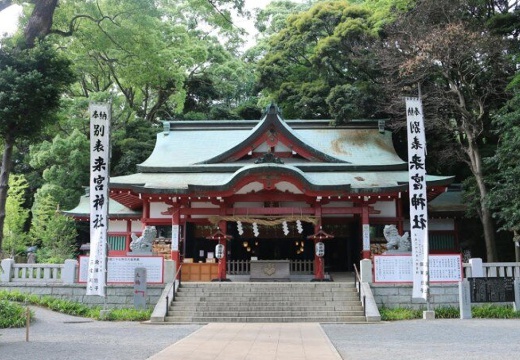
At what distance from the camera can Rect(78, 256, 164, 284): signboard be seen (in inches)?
677

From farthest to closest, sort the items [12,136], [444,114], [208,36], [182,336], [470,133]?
[208,36]
[444,114]
[470,133]
[12,136]
[182,336]

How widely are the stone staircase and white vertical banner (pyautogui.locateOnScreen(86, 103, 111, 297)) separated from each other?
250cm

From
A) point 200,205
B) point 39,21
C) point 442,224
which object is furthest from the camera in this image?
point 442,224

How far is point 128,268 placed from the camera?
1731 centimetres

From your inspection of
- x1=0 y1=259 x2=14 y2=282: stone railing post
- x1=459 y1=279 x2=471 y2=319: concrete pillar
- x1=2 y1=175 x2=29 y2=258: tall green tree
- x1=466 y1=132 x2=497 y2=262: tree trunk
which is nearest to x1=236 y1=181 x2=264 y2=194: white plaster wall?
x1=459 y1=279 x2=471 y2=319: concrete pillar

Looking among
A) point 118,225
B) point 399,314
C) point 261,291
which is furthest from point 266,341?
point 118,225

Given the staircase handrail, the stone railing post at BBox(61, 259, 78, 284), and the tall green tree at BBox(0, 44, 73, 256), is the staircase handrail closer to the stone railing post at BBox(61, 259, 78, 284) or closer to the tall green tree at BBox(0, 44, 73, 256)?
the stone railing post at BBox(61, 259, 78, 284)

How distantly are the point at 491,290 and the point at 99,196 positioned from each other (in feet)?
40.7

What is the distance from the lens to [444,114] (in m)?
23.0

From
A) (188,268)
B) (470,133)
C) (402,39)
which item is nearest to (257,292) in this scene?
(188,268)

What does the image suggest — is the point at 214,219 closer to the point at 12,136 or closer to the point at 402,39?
the point at 12,136

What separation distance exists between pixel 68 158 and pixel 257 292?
1735 cm

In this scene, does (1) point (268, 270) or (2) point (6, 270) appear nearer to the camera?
(2) point (6, 270)

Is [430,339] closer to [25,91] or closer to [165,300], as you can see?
[165,300]
